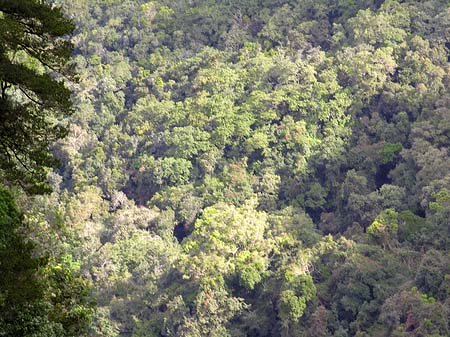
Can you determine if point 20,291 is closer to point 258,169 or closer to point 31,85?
point 31,85

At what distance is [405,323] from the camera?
101 ft

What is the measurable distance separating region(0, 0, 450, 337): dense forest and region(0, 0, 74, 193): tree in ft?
19.1

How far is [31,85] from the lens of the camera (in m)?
12.6

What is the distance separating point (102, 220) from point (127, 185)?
354cm

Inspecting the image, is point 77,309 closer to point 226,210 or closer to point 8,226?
point 8,226

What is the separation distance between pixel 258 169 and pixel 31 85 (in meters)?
34.6

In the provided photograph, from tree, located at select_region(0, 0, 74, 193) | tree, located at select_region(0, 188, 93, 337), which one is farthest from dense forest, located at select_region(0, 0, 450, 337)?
tree, located at select_region(0, 188, 93, 337)

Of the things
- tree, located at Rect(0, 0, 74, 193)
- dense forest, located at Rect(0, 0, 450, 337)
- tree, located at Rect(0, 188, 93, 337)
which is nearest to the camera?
tree, located at Rect(0, 188, 93, 337)

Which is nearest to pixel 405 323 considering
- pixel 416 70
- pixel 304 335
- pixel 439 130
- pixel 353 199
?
pixel 304 335

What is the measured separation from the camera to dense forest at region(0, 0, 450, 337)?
35.0 meters

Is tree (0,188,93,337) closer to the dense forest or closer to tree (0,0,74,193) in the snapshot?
tree (0,0,74,193)

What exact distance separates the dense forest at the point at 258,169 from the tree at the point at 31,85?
581cm

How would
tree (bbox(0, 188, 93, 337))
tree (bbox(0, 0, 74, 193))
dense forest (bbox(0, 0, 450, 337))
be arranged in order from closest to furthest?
tree (bbox(0, 188, 93, 337)), tree (bbox(0, 0, 74, 193)), dense forest (bbox(0, 0, 450, 337))

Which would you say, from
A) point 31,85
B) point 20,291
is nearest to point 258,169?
point 31,85
